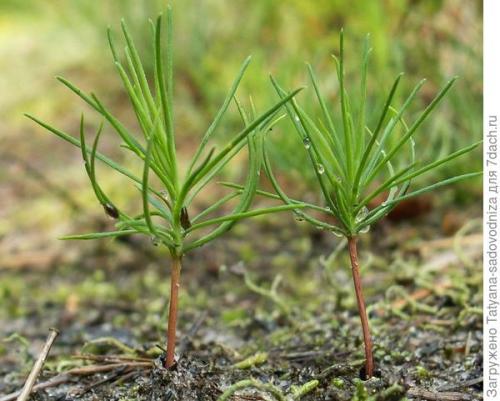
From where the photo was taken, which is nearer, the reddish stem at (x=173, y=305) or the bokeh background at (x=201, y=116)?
the reddish stem at (x=173, y=305)

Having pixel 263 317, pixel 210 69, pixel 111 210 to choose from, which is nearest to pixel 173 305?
pixel 111 210

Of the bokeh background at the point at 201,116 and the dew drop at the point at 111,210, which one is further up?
the bokeh background at the point at 201,116

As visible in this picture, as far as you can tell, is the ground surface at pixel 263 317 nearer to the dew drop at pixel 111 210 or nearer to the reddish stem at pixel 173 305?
the reddish stem at pixel 173 305

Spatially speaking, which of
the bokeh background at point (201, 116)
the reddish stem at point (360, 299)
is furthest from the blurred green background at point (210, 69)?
the reddish stem at point (360, 299)

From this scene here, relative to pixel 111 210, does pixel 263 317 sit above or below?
above

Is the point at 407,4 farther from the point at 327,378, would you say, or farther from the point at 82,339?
the point at 327,378

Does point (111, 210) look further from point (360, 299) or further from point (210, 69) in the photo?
point (210, 69)

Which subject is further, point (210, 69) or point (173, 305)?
point (210, 69)
